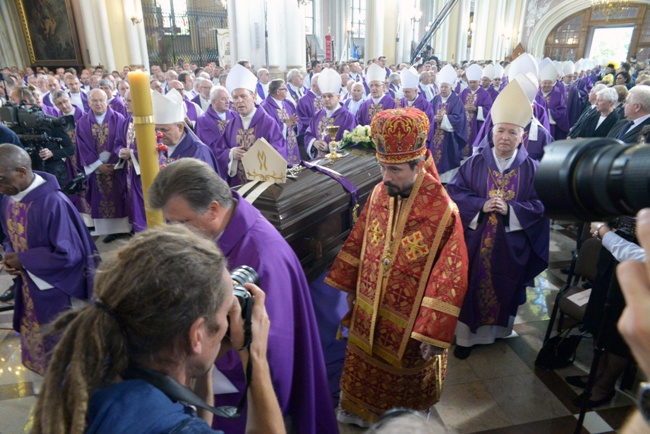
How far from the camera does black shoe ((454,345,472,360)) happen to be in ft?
10.8

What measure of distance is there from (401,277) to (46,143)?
15.5 feet

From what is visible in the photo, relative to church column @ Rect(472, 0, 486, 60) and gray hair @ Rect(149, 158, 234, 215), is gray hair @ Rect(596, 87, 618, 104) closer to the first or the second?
gray hair @ Rect(149, 158, 234, 215)

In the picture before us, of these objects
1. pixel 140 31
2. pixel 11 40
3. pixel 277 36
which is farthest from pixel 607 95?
pixel 11 40

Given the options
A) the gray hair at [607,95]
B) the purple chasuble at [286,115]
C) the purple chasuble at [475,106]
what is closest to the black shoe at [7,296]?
the purple chasuble at [286,115]

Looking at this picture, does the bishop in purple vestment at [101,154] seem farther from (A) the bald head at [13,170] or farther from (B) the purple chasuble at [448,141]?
(B) the purple chasuble at [448,141]

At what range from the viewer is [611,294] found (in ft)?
7.59

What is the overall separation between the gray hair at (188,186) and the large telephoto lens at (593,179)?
1.14 meters

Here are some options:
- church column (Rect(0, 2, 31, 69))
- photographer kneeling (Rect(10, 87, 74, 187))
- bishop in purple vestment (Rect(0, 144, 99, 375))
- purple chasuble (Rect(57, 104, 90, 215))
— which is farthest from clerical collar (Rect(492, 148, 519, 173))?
church column (Rect(0, 2, 31, 69))

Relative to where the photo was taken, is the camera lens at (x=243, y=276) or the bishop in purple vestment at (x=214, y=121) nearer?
the camera lens at (x=243, y=276)

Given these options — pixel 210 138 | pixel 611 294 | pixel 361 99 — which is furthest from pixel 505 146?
pixel 361 99

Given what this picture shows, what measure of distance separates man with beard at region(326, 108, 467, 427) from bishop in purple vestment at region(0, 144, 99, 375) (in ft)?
5.31

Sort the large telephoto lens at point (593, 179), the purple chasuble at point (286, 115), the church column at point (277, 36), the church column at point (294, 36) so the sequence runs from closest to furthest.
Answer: the large telephoto lens at point (593, 179) < the purple chasuble at point (286, 115) < the church column at point (277, 36) < the church column at point (294, 36)

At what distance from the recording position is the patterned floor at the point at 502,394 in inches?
104

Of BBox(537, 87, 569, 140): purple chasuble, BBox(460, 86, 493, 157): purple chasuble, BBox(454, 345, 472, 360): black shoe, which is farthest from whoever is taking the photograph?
BBox(460, 86, 493, 157): purple chasuble
